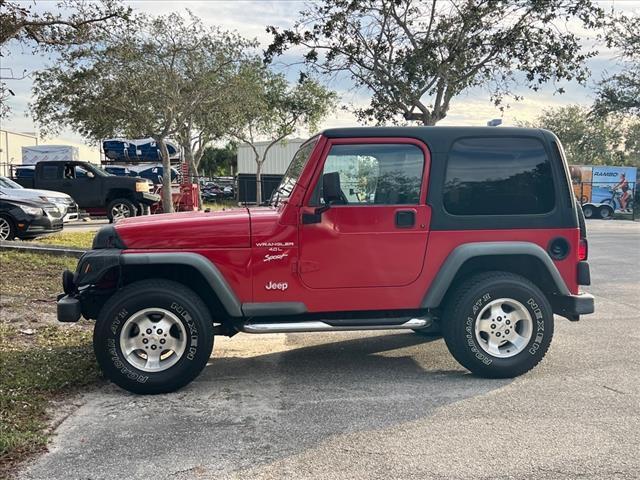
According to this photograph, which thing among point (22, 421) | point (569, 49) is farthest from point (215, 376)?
point (569, 49)

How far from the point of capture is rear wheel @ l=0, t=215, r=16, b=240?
12625 mm

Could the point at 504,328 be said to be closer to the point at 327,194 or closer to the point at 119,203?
the point at 327,194

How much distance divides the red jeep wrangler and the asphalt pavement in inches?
15.8

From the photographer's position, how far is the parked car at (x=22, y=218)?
12.6m

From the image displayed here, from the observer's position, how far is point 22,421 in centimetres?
396

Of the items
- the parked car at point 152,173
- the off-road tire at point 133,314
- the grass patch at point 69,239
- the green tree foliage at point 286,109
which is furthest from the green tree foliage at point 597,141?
the off-road tire at point 133,314

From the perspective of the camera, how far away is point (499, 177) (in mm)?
4984

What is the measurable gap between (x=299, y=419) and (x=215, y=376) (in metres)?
1.26

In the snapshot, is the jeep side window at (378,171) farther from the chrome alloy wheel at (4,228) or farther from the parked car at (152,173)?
the parked car at (152,173)

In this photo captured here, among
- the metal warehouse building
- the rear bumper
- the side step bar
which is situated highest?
the metal warehouse building

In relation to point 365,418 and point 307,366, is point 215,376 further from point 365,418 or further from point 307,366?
point 365,418

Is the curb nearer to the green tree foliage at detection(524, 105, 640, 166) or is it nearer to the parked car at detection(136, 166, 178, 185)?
the parked car at detection(136, 166, 178, 185)

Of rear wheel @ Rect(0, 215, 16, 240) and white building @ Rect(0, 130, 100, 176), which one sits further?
white building @ Rect(0, 130, 100, 176)

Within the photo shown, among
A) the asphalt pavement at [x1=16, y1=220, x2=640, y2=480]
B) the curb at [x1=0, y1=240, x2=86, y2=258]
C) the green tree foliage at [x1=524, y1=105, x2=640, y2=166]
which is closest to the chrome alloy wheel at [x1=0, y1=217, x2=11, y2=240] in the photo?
the curb at [x1=0, y1=240, x2=86, y2=258]
